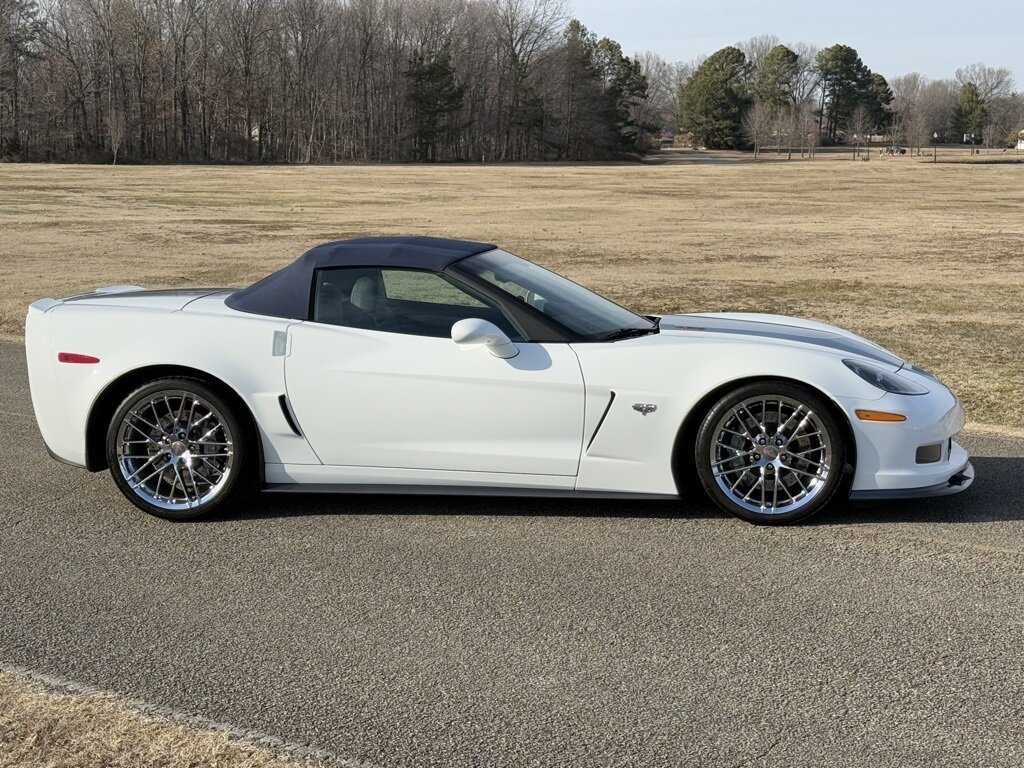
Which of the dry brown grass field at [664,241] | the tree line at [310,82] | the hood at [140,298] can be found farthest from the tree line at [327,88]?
the hood at [140,298]

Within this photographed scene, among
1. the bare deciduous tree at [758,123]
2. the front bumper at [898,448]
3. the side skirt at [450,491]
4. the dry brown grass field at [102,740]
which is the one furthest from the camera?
the bare deciduous tree at [758,123]

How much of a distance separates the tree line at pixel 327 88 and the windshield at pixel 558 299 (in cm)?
8480

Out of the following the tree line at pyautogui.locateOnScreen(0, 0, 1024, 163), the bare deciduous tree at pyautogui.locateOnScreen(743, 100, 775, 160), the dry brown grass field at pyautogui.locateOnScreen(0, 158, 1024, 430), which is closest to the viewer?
the dry brown grass field at pyautogui.locateOnScreen(0, 158, 1024, 430)

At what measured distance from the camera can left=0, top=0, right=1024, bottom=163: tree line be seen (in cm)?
9150

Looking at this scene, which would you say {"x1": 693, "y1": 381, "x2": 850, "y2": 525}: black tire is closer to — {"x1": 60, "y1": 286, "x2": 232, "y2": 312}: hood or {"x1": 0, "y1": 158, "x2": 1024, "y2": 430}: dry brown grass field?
{"x1": 60, "y1": 286, "x2": 232, "y2": 312}: hood

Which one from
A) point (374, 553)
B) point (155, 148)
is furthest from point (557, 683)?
point (155, 148)

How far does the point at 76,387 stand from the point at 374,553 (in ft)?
6.15

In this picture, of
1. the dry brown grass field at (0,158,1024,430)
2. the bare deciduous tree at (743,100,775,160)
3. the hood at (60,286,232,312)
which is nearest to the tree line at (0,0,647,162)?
the bare deciduous tree at (743,100,775,160)

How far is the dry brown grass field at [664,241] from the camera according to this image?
13.3m

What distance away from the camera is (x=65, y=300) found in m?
6.00

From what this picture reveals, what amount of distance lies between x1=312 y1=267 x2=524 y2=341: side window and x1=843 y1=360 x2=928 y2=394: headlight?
161 cm

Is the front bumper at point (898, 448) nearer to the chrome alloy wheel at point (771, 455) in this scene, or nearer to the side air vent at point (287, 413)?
the chrome alloy wheel at point (771, 455)

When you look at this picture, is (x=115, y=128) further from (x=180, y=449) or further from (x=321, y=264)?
(x=180, y=449)

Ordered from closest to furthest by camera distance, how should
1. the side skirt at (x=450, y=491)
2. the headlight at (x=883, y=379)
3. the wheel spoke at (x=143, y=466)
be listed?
the headlight at (x=883, y=379)
the side skirt at (x=450, y=491)
the wheel spoke at (x=143, y=466)
